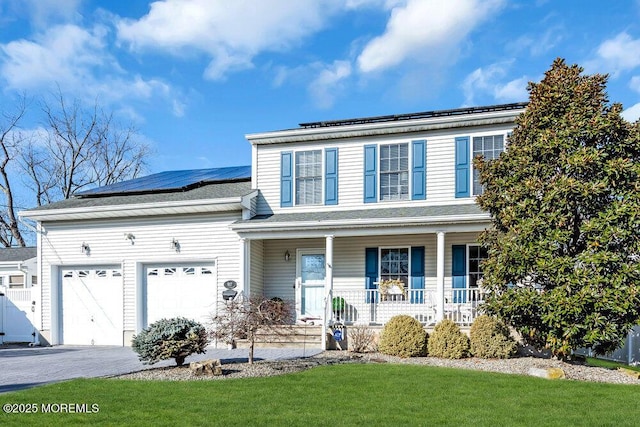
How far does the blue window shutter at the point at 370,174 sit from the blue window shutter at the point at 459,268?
7.93 ft

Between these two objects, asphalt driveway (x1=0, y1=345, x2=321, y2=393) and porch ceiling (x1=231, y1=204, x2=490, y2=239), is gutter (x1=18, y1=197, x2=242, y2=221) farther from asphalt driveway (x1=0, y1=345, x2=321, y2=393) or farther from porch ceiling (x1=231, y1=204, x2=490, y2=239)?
asphalt driveway (x1=0, y1=345, x2=321, y2=393)

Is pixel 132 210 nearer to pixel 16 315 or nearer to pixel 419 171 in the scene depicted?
pixel 16 315

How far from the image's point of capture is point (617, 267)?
29.9 ft

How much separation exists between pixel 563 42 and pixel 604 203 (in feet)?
17.7

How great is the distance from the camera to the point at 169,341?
9.32m

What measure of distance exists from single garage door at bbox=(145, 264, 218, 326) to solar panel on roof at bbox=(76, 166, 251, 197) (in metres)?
2.50

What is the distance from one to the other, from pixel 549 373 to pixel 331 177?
7.42 metres

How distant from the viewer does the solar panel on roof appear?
16.1 meters

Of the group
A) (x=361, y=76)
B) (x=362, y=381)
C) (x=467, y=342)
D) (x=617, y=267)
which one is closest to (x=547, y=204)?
(x=617, y=267)

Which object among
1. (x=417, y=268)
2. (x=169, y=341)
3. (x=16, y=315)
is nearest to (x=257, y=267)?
(x=417, y=268)

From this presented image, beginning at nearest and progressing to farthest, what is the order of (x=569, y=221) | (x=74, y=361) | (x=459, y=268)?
(x=569, y=221) → (x=74, y=361) → (x=459, y=268)

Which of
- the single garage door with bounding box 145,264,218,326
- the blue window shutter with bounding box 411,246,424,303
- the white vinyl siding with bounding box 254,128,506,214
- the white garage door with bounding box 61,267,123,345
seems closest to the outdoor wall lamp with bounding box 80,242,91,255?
the white garage door with bounding box 61,267,123,345

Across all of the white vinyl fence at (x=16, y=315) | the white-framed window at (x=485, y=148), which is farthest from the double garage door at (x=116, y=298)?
the white-framed window at (x=485, y=148)

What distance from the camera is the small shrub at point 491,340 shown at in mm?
10836
